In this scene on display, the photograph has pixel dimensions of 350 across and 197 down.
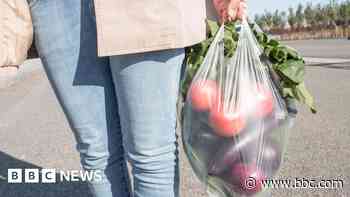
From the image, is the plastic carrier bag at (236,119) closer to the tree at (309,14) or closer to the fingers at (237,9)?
the fingers at (237,9)

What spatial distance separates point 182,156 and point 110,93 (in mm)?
1876

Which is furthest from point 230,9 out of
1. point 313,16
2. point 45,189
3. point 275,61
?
point 313,16

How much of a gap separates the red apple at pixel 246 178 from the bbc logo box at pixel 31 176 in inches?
70.2

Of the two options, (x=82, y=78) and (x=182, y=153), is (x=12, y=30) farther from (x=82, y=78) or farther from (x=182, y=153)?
(x=182, y=153)

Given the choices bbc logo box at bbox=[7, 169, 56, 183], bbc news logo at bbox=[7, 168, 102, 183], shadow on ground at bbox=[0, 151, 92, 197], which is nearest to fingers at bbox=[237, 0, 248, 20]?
shadow on ground at bbox=[0, 151, 92, 197]

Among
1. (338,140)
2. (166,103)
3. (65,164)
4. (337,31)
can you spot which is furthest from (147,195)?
(337,31)

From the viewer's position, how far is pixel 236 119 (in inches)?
58.1

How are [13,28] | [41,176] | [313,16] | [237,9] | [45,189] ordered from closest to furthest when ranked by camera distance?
[13,28], [237,9], [45,189], [41,176], [313,16]

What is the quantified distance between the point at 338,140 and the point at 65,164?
2.19 metres

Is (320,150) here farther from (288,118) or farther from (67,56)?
(67,56)

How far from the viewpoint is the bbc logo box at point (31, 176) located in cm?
304

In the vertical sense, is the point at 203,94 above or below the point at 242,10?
below

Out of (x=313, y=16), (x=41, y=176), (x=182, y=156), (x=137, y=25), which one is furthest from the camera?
(x=313, y=16)

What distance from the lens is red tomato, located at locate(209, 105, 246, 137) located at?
147 cm
